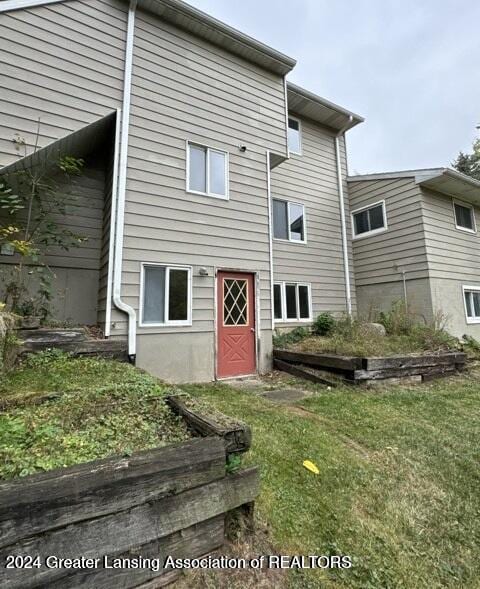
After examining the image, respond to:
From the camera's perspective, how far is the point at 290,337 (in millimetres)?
7957

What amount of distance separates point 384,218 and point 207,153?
625 cm

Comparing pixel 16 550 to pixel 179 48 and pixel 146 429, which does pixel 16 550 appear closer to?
pixel 146 429

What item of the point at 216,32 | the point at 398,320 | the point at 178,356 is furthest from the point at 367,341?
the point at 216,32

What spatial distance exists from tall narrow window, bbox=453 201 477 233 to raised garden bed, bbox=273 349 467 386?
5701 millimetres

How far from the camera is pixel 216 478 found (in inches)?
67.1

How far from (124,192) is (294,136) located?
21.5 ft

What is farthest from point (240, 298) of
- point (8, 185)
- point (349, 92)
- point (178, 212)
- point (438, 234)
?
point (349, 92)

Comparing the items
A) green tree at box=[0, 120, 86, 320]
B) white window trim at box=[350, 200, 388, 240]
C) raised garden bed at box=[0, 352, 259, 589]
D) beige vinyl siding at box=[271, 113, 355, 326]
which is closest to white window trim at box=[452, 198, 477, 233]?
white window trim at box=[350, 200, 388, 240]

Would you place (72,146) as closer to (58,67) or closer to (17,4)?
(58,67)

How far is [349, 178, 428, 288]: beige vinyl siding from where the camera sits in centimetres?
889

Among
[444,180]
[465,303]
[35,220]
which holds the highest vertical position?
[444,180]

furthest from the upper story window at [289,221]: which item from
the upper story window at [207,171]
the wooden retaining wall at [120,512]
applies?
the wooden retaining wall at [120,512]

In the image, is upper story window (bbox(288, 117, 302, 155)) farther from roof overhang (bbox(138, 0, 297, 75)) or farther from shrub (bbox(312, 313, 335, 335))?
shrub (bbox(312, 313, 335, 335))

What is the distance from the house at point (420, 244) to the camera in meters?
8.75
